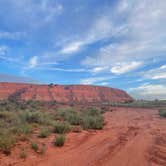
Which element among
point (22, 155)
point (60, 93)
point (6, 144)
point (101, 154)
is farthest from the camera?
point (60, 93)

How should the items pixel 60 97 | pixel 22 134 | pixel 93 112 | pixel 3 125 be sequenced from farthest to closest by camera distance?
pixel 60 97 < pixel 93 112 < pixel 3 125 < pixel 22 134

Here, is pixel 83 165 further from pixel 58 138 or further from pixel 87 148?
pixel 58 138

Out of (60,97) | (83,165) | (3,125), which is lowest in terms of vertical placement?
(83,165)

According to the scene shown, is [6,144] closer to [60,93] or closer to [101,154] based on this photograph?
[101,154]

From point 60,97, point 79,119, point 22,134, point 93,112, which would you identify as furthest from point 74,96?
point 22,134

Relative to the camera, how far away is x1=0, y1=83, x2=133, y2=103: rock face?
8475 cm

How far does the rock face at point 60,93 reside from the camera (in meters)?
84.8

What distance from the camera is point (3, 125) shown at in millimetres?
13164

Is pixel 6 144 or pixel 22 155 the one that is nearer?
pixel 22 155

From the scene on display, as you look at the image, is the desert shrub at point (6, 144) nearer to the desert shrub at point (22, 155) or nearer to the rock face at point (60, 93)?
the desert shrub at point (22, 155)

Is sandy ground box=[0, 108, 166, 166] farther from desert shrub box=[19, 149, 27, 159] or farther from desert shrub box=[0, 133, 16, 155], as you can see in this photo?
desert shrub box=[0, 133, 16, 155]

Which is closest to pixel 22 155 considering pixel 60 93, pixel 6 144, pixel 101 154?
pixel 6 144

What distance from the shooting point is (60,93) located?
302 ft

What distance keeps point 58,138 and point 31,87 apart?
84.0 metres
